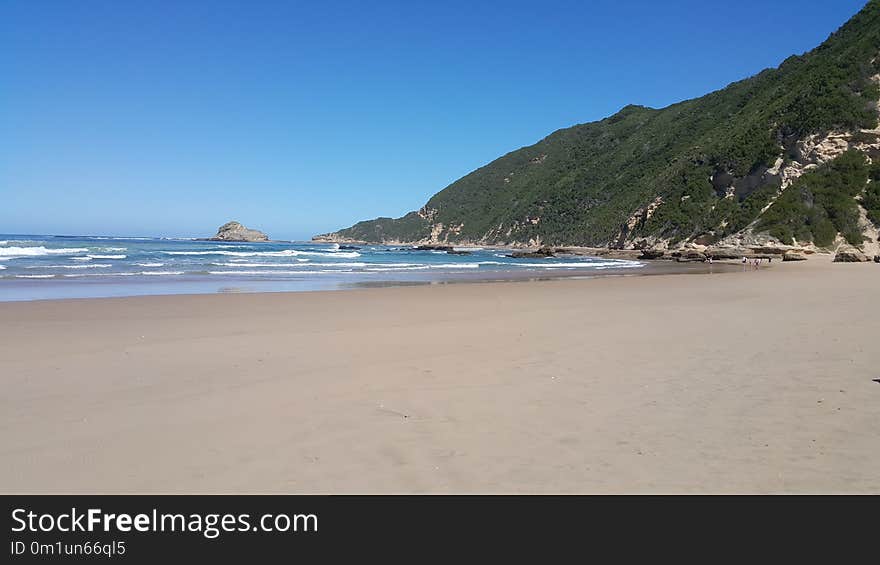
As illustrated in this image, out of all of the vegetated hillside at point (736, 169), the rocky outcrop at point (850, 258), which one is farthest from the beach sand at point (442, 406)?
the vegetated hillside at point (736, 169)

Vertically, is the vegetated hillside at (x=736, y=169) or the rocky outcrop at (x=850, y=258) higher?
the vegetated hillside at (x=736, y=169)

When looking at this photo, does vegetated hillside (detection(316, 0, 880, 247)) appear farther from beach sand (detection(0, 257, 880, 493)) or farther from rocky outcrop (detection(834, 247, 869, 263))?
beach sand (detection(0, 257, 880, 493))

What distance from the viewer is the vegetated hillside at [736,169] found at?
51125 millimetres

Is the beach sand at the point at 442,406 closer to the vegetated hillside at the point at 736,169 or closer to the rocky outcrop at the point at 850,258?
the rocky outcrop at the point at 850,258

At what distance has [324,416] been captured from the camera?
16.2 ft

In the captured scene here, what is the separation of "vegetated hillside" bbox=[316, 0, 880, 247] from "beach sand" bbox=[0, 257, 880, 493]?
161 feet

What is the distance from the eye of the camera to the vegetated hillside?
51.1 metres

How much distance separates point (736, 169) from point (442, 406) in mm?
70230

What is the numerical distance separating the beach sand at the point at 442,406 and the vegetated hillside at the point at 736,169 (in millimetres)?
48921

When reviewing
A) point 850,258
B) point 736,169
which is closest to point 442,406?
point 850,258

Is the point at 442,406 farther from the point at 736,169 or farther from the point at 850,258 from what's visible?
the point at 736,169

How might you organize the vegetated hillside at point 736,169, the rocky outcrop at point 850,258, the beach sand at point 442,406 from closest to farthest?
the beach sand at point 442,406
the rocky outcrop at point 850,258
the vegetated hillside at point 736,169

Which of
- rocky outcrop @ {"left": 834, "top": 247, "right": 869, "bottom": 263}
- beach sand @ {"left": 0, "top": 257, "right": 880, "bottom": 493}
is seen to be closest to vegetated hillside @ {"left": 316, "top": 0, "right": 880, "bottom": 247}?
rocky outcrop @ {"left": 834, "top": 247, "right": 869, "bottom": 263}
